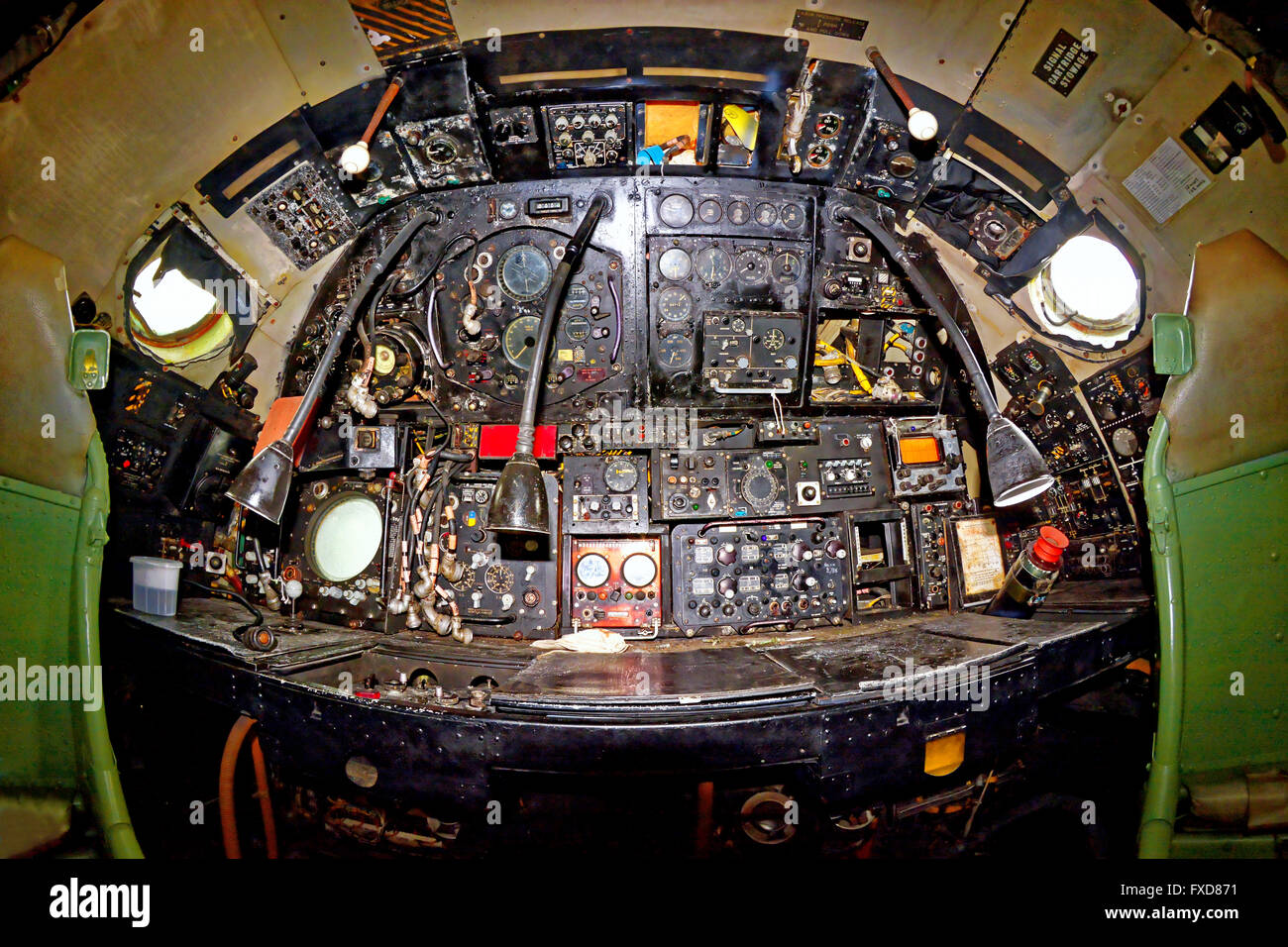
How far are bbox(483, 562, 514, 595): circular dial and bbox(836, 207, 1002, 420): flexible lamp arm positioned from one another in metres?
3.48

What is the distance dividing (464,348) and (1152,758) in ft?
16.4

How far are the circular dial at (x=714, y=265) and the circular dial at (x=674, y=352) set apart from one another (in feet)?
1.70

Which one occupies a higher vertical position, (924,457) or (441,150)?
(441,150)

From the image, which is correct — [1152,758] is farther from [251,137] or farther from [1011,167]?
[251,137]

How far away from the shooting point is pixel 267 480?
10.6 feet

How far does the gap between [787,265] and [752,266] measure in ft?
0.96

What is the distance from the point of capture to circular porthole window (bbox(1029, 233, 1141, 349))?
3.81m

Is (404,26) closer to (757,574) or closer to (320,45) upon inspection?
(320,45)

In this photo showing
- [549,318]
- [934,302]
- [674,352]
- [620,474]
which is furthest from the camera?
[674,352]

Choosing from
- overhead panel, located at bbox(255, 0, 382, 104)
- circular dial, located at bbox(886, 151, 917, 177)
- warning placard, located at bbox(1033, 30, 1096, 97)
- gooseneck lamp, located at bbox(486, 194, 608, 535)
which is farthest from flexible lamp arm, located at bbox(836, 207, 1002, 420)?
overhead panel, located at bbox(255, 0, 382, 104)

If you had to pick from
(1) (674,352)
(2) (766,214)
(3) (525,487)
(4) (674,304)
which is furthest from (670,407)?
(3) (525,487)

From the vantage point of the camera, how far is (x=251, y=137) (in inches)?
141

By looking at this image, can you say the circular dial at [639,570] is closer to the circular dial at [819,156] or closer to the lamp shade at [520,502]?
the lamp shade at [520,502]

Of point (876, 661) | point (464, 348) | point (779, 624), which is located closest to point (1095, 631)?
point (876, 661)
